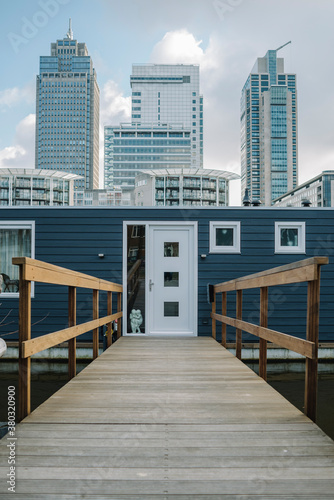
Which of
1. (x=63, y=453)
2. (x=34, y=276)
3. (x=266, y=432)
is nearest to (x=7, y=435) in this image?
(x=63, y=453)

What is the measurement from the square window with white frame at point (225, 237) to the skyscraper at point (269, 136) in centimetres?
10398

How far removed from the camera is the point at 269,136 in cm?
11156

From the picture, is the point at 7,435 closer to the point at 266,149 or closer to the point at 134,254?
the point at 134,254

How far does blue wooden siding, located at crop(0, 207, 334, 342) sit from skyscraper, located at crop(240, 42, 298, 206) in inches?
4089

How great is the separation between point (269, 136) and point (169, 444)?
117 metres

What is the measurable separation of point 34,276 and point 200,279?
481 cm

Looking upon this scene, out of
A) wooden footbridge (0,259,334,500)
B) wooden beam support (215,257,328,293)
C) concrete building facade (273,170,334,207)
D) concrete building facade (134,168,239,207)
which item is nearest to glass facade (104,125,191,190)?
concrete building facade (273,170,334,207)

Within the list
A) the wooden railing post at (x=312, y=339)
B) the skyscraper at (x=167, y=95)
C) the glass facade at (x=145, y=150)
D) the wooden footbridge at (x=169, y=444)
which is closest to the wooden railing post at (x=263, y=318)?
the wooden footbridge at (x=169, y=444)

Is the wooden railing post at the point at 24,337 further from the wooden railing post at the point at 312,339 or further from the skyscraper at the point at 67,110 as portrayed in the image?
the skyscraper at the point at 67,110

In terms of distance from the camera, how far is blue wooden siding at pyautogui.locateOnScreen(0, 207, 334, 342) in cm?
688

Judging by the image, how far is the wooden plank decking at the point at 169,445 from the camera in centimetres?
146

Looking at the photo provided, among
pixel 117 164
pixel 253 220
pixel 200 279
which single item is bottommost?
pixel 200 279

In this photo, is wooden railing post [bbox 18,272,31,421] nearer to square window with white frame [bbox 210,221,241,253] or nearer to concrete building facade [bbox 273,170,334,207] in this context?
square window with white frame [bbox 210,221,241,253]

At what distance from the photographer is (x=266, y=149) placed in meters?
111
